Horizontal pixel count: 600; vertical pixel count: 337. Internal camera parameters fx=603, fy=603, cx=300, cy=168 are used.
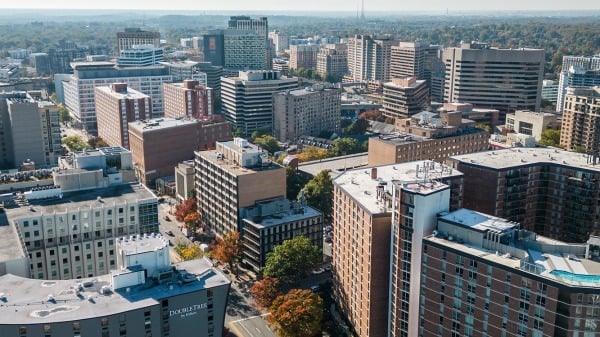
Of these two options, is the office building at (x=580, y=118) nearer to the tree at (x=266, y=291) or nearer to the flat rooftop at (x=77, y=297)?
the tree at (x=266, y=291)

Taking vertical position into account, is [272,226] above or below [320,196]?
above

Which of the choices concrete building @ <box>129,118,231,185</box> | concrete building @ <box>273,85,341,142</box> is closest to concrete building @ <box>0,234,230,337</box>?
concrete building @ <box>129,118,231,185</box>

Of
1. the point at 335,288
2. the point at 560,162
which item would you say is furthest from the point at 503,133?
the point at 335,288

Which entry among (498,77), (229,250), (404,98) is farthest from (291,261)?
(498,77)

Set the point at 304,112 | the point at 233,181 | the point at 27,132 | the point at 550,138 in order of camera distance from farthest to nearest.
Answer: the point at 304,112 < the point at 550,138 < the point at 27,132 < the point at 233,181

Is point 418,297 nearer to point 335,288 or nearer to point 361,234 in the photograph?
point 361,234

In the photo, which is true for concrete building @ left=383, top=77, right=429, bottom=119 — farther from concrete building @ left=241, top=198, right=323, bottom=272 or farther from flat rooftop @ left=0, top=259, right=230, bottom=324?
flat rooftop @ left=0, top=259, right=230, bottom=324

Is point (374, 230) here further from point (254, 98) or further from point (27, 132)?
point (254, 98)

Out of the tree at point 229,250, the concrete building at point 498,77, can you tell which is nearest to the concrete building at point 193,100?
the concrete building at point 498,77
